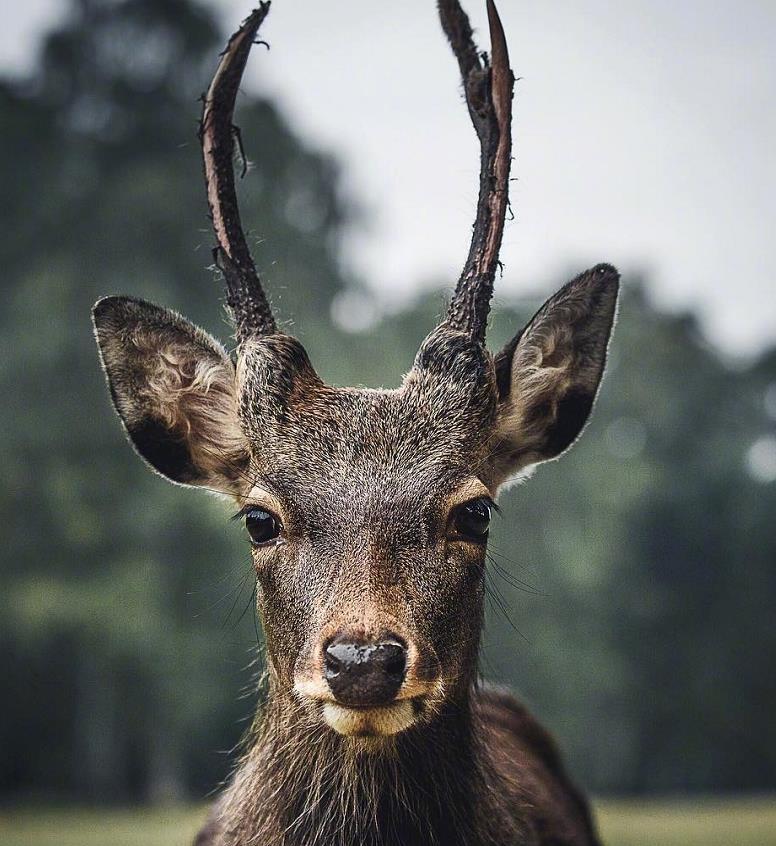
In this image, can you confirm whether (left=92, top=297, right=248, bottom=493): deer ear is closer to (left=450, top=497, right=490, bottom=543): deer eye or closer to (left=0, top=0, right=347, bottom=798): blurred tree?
(left=450, top=497, right=490, bottom=543): deer eye

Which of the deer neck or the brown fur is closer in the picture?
the brown fur

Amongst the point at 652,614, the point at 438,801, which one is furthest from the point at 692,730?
the point at 438,801

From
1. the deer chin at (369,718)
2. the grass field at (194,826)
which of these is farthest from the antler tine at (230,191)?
the grass field at (194,826)

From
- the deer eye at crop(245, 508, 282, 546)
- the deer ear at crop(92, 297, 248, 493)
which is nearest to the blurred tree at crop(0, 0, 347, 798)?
the deer ear at crop(92, 297, 248, 493)

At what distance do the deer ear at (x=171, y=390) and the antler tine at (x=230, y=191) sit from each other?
0.23 meters

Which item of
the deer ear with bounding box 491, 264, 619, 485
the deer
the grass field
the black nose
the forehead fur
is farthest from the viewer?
the grass field

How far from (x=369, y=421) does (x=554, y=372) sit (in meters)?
0.94

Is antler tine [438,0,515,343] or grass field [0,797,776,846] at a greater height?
antler tine [438,0,515,343]

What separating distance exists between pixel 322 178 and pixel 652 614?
17053 millimetres

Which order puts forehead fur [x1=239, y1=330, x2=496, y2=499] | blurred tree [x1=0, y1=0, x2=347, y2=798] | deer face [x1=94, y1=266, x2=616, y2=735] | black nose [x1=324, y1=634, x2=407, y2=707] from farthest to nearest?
blurred tree [x1=0, y1=0, x2=347, y2=798]
forehead fur [x1=239, y1=330, x2=496, y2=499]
deer face [x1=94, y1=266, x2=616, y2=735]
black nose [x1=324, y1=634, x2=407, y2=707]

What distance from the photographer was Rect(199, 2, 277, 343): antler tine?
14.7 ft

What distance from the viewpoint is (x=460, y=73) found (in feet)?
15.5

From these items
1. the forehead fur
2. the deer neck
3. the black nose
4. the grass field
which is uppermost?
the forehead fur

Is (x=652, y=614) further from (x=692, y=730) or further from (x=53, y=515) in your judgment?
(x=53, y=515)
